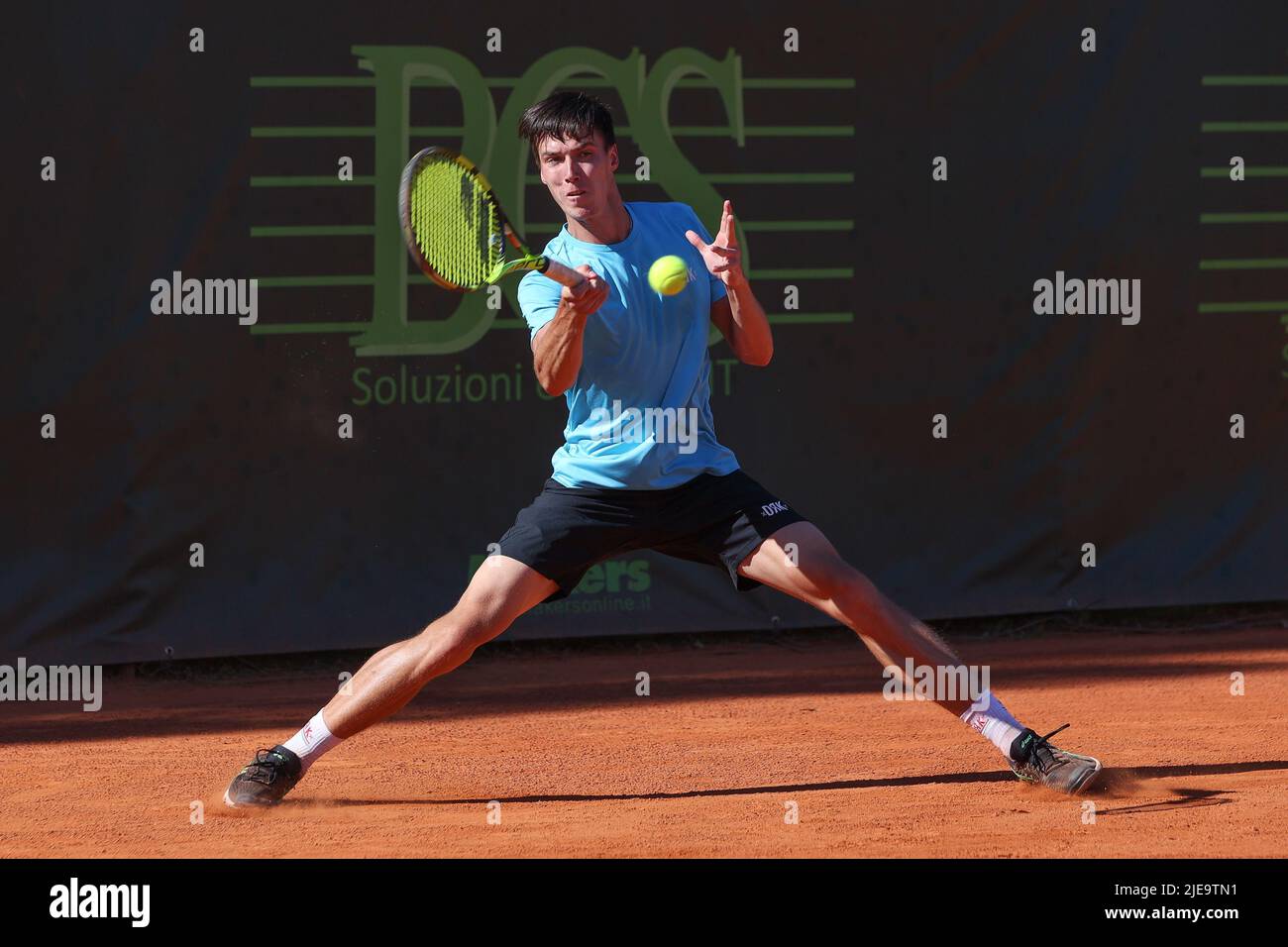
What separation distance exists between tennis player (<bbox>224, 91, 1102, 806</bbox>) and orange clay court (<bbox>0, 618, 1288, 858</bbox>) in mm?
237

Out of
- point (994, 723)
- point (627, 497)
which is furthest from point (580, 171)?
point (994, 723)

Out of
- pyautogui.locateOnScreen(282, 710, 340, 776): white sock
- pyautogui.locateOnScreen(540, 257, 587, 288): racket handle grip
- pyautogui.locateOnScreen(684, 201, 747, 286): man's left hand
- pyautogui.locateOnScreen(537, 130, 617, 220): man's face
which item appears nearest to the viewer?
pyautogui.locateOnScreen(540, 257, 587, 288): racket handle grip

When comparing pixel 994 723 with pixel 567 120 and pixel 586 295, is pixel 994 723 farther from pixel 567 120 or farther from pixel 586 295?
pixel 567 120

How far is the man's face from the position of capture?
147 inches

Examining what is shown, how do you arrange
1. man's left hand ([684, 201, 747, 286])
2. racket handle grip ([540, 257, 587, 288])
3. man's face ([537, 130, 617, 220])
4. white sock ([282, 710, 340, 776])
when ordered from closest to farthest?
racket handle grip ([540, 257, 587, 288]) < man's left hand ([684, 201, 747, 286]) < man's face ([537, 130, 617, 220]) < white sock ([282, 710, 340, 776])

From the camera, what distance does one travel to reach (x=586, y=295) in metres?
3.45

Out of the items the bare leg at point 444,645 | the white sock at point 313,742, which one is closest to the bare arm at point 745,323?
the bare leg at point 444,645

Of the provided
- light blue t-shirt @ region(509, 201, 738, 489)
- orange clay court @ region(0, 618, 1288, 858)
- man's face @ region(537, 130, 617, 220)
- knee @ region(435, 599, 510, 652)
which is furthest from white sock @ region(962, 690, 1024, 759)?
man's face @ region(537, 130, 617, 220)

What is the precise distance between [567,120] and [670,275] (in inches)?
16.2

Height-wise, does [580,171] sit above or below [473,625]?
above

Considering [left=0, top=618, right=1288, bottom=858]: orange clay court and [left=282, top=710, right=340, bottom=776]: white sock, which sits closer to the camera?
[left=0, top=618, right=1288, bottom=858]: orange clay court

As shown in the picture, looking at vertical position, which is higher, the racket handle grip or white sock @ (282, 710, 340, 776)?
the racket handle grip

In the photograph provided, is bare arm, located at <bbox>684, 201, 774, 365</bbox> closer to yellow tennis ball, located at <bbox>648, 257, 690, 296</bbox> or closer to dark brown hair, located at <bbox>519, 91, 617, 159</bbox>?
yellow tennis ball, located at <bbox>648, 257, 690, 296</bbox>

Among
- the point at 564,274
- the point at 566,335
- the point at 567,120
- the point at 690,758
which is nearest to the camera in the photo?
the point at 564,274
